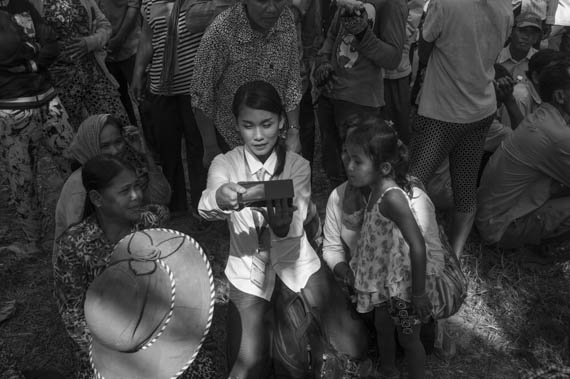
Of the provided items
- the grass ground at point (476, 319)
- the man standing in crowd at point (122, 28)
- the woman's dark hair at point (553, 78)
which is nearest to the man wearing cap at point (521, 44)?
the woman's dark hair at point (553, 78)

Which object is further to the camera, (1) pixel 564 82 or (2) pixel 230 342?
(1) pixel 564 82

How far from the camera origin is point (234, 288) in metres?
2.53

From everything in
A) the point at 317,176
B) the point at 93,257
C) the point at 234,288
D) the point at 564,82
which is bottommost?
the point at 317,176

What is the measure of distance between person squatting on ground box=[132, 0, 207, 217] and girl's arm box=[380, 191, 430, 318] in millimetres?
1746

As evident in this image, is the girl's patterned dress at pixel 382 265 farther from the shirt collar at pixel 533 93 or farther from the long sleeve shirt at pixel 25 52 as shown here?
the long sleeve shirt at pixel 25 52

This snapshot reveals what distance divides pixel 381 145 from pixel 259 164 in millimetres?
585

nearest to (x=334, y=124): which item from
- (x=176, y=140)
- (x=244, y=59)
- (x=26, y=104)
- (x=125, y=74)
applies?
(x=176, y=140)

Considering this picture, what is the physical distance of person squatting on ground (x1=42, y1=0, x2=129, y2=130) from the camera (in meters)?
3.72

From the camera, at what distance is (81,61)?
12.6 ft

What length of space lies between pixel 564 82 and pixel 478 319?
1.55m

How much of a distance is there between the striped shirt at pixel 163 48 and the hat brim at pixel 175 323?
5.34ft

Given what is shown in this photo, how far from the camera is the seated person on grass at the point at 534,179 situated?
3238 millimetres

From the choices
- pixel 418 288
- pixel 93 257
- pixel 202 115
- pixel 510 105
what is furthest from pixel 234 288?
pixel 510 105

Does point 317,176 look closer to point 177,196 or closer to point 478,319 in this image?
point 177,196
